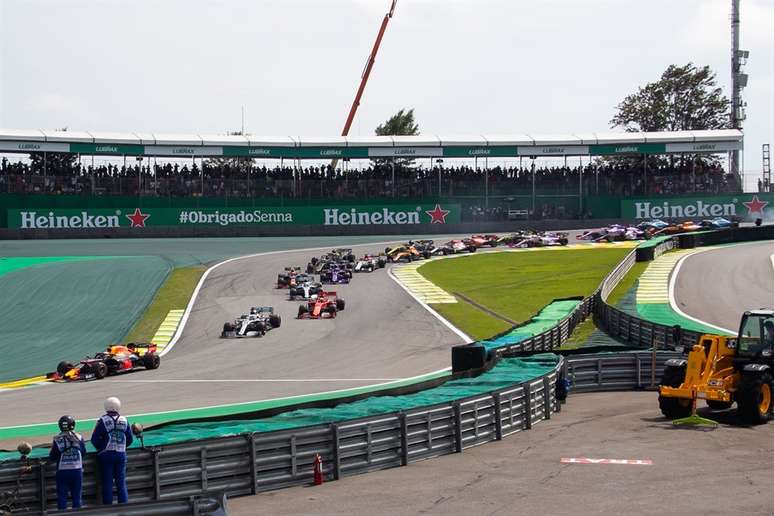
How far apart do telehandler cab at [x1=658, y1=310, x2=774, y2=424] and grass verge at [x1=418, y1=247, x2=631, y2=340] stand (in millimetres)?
17331

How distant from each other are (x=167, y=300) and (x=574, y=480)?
3342cm

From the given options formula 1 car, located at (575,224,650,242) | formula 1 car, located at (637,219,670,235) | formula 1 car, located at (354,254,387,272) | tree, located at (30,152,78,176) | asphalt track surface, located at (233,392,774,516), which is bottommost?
asphalt track surface, located at (233,392,774,516)

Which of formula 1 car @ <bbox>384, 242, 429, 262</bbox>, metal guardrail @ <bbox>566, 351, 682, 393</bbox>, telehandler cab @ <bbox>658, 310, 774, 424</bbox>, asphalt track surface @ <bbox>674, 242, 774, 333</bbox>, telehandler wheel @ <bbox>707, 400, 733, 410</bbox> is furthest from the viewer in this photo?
formula 1 car @ <bbox>384, 242, 429, 262</bbox>

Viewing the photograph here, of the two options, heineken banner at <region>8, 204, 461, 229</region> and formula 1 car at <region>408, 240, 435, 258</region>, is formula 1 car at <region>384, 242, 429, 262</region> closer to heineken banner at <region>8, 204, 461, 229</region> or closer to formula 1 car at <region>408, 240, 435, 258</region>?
formula 1 car at <region>408, 240, 435, 258</region>

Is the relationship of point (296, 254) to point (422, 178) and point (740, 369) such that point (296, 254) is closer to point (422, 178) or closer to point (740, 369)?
point (422, 178)

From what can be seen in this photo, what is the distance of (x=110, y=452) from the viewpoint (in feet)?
41.0

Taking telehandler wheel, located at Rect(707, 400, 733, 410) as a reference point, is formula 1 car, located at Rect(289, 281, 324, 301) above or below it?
above

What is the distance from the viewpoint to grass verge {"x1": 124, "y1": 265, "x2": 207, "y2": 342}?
38.9m

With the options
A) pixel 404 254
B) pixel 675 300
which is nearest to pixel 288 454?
pixel 675 300

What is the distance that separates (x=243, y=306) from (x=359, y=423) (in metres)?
29.6

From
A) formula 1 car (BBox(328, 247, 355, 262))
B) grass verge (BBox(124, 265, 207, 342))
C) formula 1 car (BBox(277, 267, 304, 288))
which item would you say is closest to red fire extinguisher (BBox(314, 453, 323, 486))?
grass verge (BBox(124, 265, 207, 342))

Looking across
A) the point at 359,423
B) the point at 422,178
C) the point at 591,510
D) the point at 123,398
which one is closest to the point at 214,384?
the point at 123,398

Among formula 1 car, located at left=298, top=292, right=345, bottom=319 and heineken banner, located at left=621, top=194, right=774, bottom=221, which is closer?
formula 1 car, located at left=298, top=292, right=345, bottom=319

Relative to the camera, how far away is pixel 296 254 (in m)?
62.6
